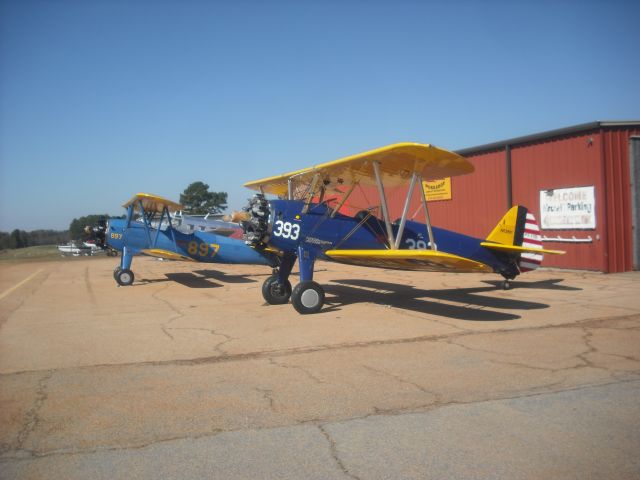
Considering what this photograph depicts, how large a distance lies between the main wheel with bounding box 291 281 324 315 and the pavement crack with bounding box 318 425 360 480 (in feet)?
16.7

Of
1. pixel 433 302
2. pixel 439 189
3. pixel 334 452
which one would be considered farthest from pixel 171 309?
pixel 439 189

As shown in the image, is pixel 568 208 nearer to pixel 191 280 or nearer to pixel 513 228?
pixel 513 228

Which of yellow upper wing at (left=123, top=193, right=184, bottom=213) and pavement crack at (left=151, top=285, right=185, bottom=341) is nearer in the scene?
pavement crack at (left=151, top=285, right=185, bottom=341)

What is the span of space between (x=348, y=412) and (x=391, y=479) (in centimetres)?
111

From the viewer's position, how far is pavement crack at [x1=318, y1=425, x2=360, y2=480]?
3.00m

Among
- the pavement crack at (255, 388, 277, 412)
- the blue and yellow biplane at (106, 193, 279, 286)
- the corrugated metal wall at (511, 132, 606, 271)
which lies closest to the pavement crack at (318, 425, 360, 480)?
the pavement crack at (255, 388, 277, 412)

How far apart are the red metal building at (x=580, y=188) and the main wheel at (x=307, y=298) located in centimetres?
762

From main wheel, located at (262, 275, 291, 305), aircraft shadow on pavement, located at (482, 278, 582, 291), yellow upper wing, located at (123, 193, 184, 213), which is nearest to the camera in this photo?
main wheel, located at (262, 275, 291, 305)

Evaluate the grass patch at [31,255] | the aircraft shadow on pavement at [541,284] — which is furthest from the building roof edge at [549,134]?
the grass patch at [31,255]

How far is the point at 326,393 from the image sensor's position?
14.8 feet

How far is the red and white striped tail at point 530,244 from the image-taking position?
38.7ft

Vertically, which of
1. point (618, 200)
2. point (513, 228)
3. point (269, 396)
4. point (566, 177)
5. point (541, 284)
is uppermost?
point (566, 177)

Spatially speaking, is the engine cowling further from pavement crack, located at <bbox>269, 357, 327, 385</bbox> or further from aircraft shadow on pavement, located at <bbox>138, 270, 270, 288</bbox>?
aircraft shadow on pavement, located at <bbox>138, 270, 270, 288</bbox>

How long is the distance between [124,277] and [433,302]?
987cm
